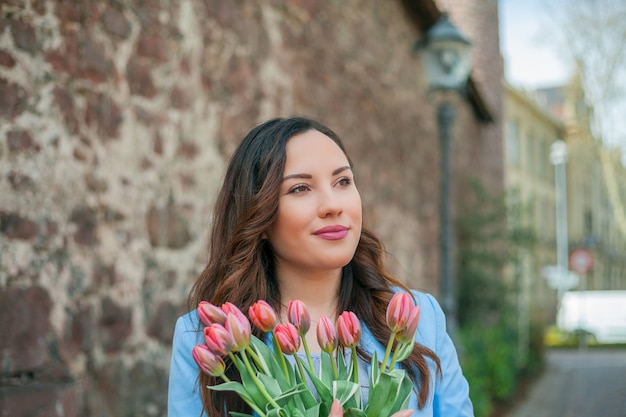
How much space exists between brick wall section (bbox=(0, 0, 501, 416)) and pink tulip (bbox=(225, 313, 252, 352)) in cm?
190

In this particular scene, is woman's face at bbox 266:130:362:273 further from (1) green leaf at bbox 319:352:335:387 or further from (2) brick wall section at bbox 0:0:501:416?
(2) brick wall section at bbox 0:0:501:416

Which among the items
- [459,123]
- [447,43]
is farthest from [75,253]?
[459,123]

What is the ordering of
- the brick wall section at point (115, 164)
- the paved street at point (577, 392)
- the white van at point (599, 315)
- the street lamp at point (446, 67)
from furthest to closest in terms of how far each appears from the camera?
1. the white van at point (599, 315)
2. the paved street at point (577, 392)
3. the street lamp at point (446, 67)
4. the brick wall section at point (115, 164)

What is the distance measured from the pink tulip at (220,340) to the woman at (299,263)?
0.30m

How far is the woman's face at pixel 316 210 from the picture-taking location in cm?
191

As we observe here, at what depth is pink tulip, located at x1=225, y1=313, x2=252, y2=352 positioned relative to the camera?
153cm

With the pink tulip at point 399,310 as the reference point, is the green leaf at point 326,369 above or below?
below

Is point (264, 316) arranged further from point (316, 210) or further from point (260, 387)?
point (316, 210)

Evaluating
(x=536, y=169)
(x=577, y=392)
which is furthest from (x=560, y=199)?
(x=577, y=392)

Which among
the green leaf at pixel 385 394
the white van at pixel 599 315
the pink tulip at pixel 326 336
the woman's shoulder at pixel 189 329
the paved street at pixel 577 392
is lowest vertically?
the white van at pixel 599 315

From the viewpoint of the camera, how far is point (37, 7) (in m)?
3.44

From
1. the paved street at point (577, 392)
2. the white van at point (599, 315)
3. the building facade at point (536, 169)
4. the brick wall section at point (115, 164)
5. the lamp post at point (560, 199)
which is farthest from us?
the lamp post at point (560, 199)

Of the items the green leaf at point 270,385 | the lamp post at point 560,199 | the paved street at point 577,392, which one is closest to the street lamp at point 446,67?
the paved street at point 577,392

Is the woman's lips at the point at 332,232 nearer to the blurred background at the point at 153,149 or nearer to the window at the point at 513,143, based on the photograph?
the blurred background at the point at 153,149
